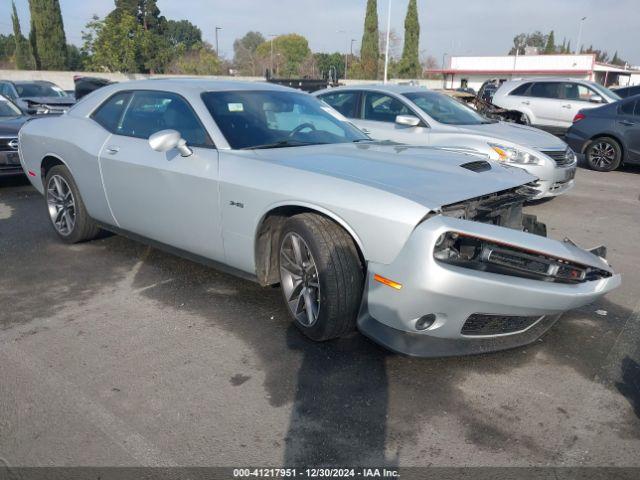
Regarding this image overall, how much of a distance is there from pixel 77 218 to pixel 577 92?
11844mm

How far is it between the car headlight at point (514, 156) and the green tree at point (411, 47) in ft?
178

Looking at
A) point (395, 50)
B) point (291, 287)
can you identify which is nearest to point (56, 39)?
point (395, 50)

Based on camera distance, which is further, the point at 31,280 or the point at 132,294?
the point at 31,280

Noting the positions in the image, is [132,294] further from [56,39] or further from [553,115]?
[56,39]

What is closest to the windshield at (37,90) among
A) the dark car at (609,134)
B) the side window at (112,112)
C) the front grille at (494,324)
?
the side window at (112,112)

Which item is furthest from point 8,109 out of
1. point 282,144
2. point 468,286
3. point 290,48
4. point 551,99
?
point 290,48

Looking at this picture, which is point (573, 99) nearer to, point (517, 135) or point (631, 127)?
point (631, 127)

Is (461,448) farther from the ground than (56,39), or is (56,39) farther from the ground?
(56,39)

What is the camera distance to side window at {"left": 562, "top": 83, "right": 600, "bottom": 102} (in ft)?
41.7

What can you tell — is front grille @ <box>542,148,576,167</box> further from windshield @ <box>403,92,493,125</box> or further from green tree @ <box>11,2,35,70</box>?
green tree @ <box>11,2,35,70</box>

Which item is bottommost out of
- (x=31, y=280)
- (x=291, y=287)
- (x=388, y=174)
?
(x=31, y=280)

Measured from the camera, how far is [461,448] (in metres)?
2.48

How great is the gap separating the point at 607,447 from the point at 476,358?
89 centimetres

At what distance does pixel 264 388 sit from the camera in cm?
295
